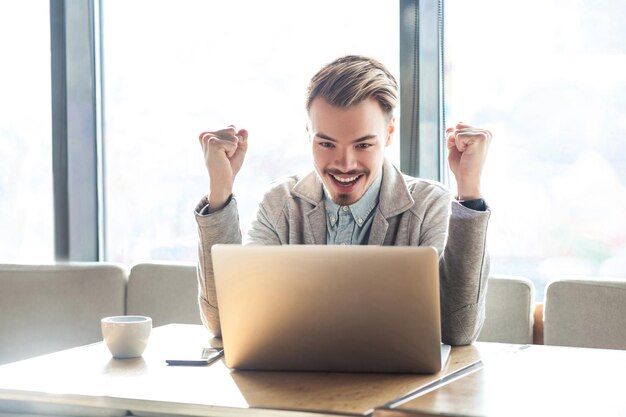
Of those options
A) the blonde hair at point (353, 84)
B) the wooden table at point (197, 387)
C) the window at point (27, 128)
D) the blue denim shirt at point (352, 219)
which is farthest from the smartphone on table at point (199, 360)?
the window at point (27, 128)

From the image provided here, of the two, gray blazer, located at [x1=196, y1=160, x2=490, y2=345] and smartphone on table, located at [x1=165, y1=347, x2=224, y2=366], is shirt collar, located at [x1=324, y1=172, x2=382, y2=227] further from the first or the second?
smartphone on table, located at [x1=165, y1=347, x2=224, y2=366]

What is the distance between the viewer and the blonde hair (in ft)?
6.44

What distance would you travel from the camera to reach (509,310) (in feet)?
7.40

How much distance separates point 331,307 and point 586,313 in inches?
44.8

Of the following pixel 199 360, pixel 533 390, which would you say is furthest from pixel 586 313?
pixel 199 360

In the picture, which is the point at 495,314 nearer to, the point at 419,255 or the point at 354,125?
the point at 354,125

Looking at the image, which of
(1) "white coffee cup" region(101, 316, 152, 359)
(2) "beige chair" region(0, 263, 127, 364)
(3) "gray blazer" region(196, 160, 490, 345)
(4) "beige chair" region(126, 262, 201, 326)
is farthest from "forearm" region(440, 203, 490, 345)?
(2) "beige chair" region(0, 263, 127, 364)

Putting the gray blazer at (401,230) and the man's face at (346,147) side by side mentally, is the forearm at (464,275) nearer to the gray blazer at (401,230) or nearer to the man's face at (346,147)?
the gray blazer at (401,230)

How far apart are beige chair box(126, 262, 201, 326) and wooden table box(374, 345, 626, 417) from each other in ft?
4.45

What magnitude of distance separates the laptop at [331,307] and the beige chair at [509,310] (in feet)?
3.21

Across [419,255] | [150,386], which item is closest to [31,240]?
[150,386]

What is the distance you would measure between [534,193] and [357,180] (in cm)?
90

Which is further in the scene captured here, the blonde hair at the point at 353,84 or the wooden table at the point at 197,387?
the blonde hair at the point at 353,84

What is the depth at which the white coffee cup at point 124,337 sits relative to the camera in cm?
153
